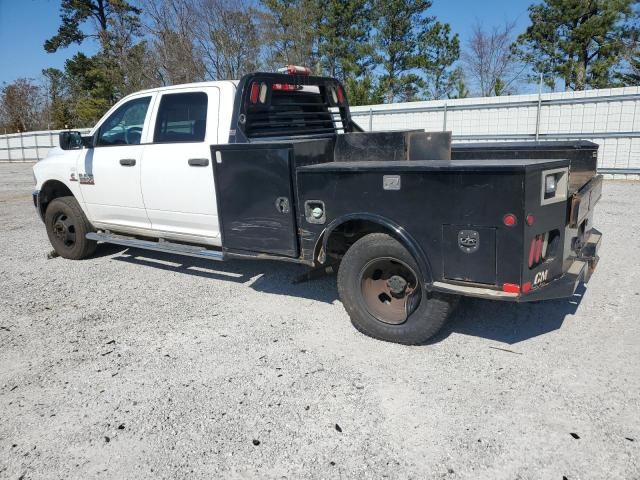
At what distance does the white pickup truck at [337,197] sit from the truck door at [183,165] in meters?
0.02

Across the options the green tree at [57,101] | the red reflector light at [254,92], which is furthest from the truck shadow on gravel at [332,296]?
the green tree at [57,101]

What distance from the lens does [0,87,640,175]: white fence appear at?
1308cm

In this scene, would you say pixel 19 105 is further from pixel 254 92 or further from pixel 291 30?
pixel 254 92

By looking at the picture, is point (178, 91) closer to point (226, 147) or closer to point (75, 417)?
point (226, 147)

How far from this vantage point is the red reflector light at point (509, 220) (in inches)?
125

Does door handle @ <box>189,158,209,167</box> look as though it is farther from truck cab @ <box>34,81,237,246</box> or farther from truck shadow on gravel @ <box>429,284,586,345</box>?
truck shadow on gravel @ <box>429,284,586,345</box>

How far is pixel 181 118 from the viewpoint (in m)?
5.36

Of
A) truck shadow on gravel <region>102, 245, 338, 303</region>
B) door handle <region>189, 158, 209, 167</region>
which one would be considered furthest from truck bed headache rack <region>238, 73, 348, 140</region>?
truck shadow on gravel <region>102, 245, 338, 303</region>

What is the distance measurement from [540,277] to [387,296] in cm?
118

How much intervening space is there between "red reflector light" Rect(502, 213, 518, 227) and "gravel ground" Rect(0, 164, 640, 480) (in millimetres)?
1070

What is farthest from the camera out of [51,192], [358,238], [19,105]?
[19,105]

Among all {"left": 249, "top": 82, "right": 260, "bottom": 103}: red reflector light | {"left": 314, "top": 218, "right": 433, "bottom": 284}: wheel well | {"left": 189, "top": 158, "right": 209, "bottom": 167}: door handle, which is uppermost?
{"left": 249, "top": 82, "right": 260, "bottom": 103}: red reflector light

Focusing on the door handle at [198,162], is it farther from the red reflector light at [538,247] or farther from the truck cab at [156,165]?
the red reflector light at [538,247]

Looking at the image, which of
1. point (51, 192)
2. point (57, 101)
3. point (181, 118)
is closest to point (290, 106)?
point (181, 118)
